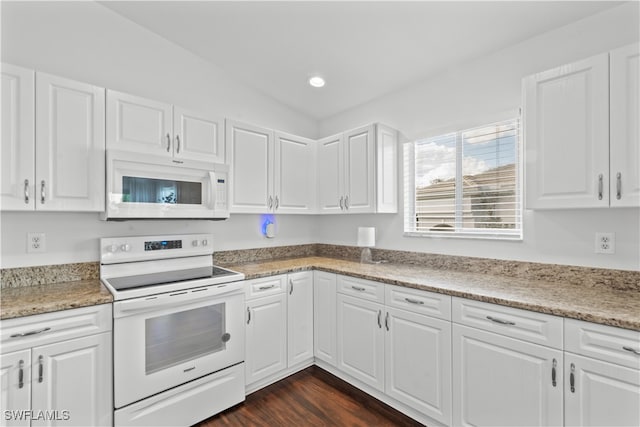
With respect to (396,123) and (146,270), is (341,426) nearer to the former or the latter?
(146,270)

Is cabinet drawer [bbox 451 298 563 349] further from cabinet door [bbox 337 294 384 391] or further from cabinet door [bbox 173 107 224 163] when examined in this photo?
cabinet door [bbox 173 107 224 163]

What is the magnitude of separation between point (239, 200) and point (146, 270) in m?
0.92

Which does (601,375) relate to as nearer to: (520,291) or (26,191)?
(520,291)

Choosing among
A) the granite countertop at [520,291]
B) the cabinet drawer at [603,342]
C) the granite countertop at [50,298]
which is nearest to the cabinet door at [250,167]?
the granite countertop at [520,291]

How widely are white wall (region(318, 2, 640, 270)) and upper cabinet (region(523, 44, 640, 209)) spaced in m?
0.34

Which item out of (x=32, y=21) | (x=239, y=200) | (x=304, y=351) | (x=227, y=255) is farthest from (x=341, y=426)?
(x=32, y=21)

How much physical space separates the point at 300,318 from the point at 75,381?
1526 mm

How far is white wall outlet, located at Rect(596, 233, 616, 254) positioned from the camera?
1.74 m

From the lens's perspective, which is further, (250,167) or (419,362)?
(250,167)

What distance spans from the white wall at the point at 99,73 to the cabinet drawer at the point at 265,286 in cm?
72

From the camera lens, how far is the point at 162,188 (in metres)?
2.15

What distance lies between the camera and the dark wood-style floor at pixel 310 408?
1.97 metres

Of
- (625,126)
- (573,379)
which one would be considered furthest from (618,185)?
(573,379)

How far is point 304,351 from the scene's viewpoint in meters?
2.61
